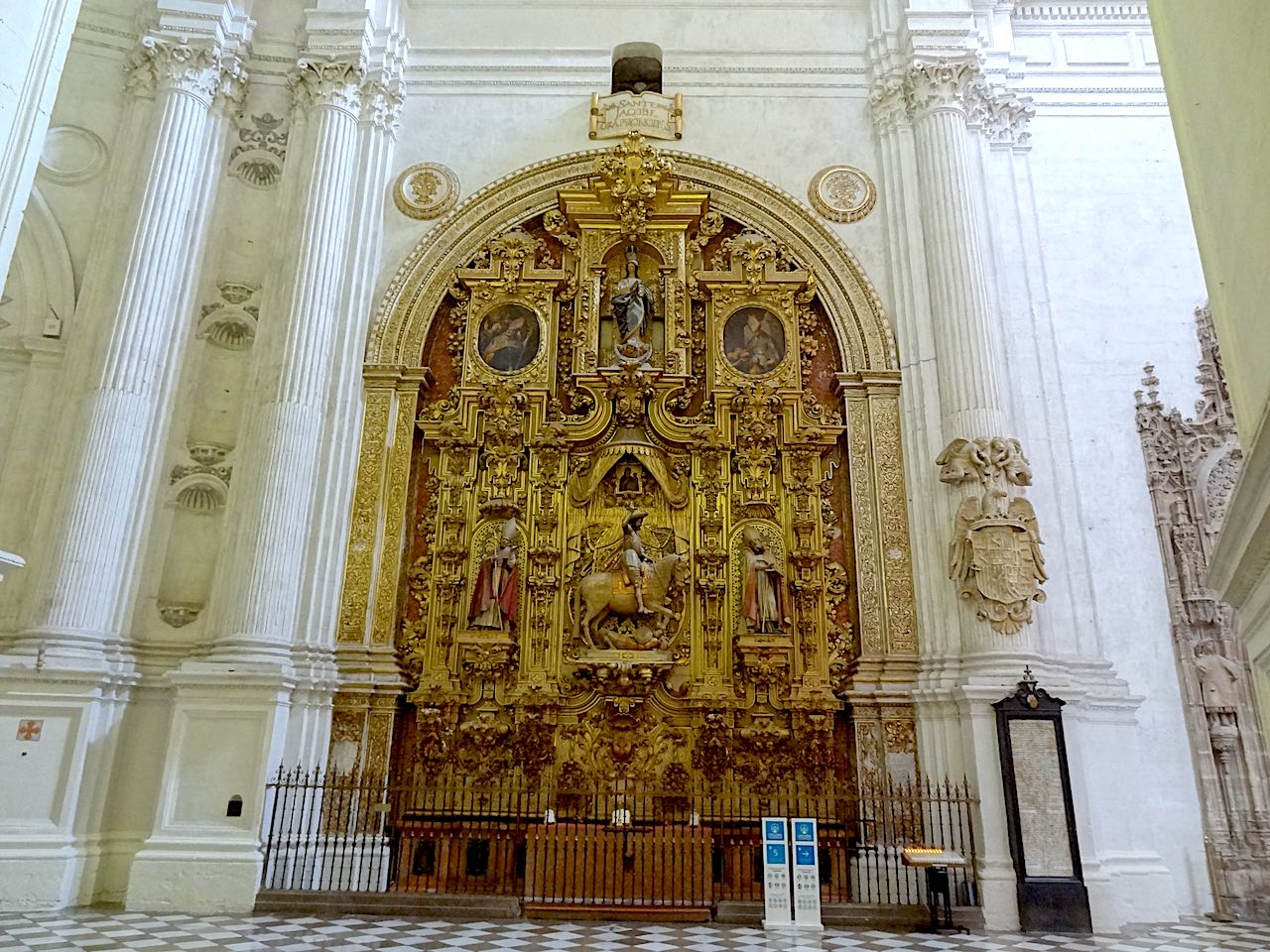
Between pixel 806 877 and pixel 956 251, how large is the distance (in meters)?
7.37

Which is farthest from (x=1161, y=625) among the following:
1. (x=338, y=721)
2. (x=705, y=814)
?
(x=338, y=721)

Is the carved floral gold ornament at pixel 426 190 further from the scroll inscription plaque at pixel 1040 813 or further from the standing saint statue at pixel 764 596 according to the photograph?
the scroll inscription plaque at pixel 1040 813

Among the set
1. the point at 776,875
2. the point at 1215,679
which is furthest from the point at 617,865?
the point at 1215,679

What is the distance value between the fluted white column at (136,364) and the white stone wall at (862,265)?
9.8 inches

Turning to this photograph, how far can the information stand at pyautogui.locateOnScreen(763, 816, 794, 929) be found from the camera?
25.1 ft

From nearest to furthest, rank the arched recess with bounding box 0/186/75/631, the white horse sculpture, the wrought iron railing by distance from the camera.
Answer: the wrought iron railing < the arched recess with bounding box 0/186/75/631 < the white horse sculpture

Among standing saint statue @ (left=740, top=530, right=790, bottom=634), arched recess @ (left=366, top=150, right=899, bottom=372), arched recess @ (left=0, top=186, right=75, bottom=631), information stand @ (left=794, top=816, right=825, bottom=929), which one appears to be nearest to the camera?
information stand @ (left=794, top=816, right=825, bottom=929)

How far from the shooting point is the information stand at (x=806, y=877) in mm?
7645

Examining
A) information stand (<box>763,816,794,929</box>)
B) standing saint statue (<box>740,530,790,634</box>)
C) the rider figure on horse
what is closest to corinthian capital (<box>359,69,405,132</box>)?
the rider figure on horse

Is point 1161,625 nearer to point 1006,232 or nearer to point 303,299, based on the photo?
point 1006,232

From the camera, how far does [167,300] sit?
10.8 metres

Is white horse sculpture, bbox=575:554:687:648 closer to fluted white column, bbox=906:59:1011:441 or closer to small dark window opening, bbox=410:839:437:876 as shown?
small dark window opening, bbox=410:839:437:876

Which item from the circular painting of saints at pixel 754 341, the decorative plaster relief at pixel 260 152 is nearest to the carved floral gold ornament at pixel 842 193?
the circular painting of saints at pixel 754 341

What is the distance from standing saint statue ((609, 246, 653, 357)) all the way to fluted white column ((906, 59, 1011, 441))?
11.6 ft
